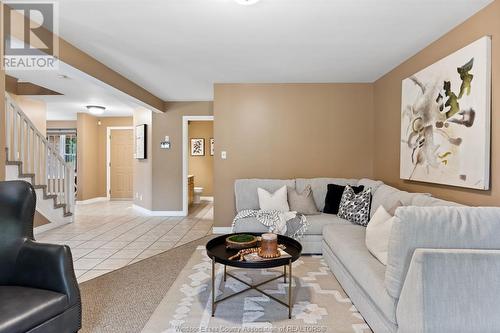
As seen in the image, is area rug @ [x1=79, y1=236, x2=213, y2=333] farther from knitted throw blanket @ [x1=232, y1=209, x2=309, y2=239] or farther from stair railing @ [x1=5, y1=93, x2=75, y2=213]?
stair railing @ [x1=5, y1=93, x2=75, y2=213]

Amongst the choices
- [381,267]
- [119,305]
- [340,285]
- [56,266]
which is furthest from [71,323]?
[340,285]

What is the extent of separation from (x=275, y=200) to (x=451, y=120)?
7.04 feet

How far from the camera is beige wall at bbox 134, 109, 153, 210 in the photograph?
6.20m

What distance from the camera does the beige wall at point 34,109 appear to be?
5.64 meters

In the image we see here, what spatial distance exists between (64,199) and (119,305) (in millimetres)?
4022

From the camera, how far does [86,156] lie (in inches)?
301

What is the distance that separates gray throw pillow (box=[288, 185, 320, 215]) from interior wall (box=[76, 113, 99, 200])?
612 centimetres

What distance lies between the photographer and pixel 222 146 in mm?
4672

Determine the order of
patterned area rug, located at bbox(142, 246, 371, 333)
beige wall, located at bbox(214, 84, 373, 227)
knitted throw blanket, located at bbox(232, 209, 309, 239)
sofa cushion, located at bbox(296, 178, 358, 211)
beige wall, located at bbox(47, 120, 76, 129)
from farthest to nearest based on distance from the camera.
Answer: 1. beige wall, located at bbox(47, 120, 76, 129)
2. beige wall, located at bbox(214, 84, 373, 227)
3. sofa cushion, located at bbox(296, 178, 358, 211)
4. knitted throw blanket, located at bbox(232, 209, 309, 239)
5. patterned area rug, located at bbox(142, 246, 371, 333)

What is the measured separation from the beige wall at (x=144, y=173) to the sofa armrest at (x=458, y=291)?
5.44 meters

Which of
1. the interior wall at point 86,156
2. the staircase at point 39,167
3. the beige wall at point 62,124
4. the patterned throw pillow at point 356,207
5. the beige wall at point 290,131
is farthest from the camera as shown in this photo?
the beige wall at point 62,124

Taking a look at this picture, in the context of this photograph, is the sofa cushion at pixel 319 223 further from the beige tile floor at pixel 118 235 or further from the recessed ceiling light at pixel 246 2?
the recessed ceiling light at pixel 246 2

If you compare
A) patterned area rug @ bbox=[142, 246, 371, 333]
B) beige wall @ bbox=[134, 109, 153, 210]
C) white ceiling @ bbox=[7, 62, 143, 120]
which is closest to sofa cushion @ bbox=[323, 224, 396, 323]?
patterned area rug @ bbox=[142, 246, 371, 333]

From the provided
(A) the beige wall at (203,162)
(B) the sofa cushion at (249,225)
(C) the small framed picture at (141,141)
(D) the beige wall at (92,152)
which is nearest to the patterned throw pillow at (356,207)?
(B) the sofa cushion at (249,225)
